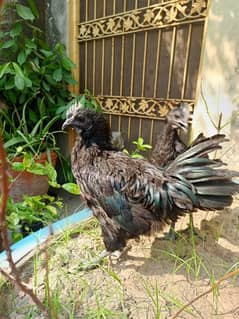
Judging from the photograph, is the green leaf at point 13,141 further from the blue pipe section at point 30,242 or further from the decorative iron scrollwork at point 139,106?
the blue pipe section at point 30,242

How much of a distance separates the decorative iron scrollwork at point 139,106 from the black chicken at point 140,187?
755 mm

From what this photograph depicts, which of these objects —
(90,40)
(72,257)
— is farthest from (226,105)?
(90,40)

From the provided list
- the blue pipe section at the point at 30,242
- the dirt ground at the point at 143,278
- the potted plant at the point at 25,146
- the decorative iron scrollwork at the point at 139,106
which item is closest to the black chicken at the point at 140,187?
the dirt ground at the point at 143,278

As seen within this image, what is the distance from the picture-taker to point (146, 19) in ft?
5.38

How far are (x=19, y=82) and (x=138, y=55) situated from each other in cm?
88

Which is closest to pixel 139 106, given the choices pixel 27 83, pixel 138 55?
pixel 138 55

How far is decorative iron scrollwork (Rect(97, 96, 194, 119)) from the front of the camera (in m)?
1.68

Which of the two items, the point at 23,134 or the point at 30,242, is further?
the point at 23,134

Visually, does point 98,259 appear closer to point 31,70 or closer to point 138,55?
point 138,55

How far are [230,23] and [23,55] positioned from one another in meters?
1.47

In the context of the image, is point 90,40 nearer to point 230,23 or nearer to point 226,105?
point 230,23

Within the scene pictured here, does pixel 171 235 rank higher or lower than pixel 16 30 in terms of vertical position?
lower

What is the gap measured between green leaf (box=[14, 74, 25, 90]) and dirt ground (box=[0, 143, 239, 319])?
1.12m

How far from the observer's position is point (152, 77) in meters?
1.74
